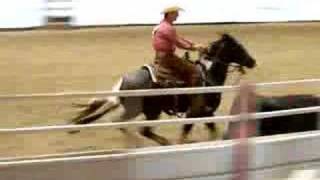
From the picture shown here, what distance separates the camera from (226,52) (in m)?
8.52

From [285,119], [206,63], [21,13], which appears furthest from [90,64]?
[285,119]

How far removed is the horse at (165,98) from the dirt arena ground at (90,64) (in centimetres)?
23

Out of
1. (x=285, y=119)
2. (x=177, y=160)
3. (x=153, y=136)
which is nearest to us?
(x=177, y=160)

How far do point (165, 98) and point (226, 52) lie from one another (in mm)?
907

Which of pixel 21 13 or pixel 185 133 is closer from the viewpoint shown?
pixel 185 133

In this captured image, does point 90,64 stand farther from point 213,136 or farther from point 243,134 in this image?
point 243,134

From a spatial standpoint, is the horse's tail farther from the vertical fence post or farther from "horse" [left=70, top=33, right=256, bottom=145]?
the vertical fence post

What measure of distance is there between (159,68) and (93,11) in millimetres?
7807

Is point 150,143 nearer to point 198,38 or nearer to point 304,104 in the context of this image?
point 304,104

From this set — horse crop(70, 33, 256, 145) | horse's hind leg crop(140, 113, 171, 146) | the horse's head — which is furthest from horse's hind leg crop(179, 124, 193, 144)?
the horse's head

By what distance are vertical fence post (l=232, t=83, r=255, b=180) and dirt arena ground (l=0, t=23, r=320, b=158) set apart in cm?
192

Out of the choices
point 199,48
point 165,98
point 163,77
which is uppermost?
point 199,48

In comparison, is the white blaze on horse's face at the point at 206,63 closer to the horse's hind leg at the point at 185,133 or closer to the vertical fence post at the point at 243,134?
the horse's hind leg at the point at 185,133

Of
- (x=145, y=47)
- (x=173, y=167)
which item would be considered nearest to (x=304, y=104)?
(x=173, y=167)
